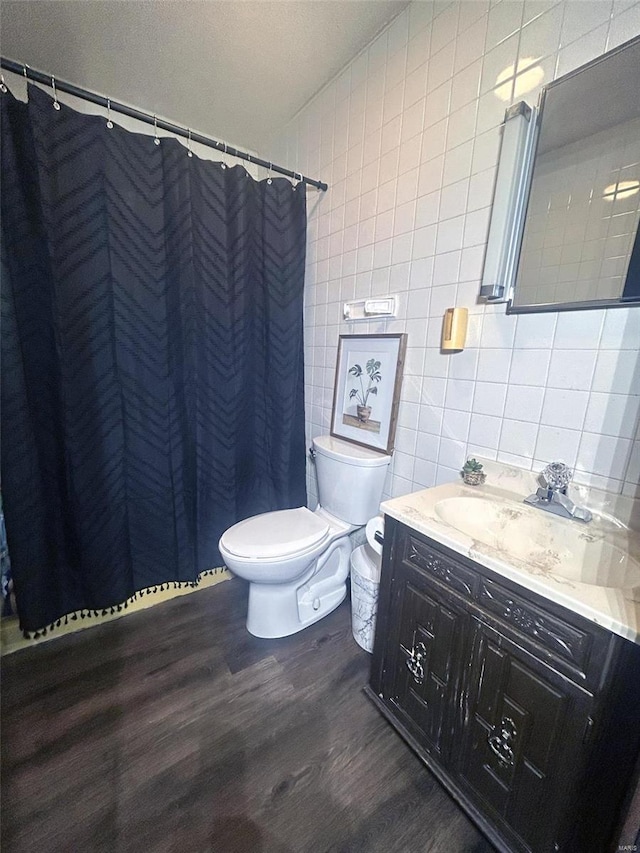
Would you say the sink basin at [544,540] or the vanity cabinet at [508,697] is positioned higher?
the sink basin at [544,540]

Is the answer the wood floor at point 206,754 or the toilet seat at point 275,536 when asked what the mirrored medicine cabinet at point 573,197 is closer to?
the toilet seat at point 275,536

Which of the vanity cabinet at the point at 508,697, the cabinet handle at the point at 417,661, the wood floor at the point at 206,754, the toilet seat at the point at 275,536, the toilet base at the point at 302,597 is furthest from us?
the toilet base at the point at 302,597

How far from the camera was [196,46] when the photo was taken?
1416 millimetres

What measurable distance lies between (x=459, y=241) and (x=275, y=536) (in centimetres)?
131

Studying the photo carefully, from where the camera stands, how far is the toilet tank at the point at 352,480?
1523mm

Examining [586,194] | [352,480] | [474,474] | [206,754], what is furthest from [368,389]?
[206,754]

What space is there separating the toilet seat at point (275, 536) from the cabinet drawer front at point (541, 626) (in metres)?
0.73

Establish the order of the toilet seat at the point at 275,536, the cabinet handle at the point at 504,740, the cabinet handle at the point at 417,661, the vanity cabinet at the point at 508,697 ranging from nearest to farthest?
the vanity cabinet at the point at 508,697 → the cabinet handle at the point at 504,740 → the cabinet handle at the point at 417,661 → the toilet seat at the point at 275,536

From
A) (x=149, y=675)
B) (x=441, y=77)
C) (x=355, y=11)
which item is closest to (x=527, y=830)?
(x=149, y=675)

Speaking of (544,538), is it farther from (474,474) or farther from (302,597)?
(302,597)

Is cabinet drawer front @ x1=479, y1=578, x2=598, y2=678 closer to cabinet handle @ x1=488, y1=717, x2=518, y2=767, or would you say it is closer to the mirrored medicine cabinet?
cabinet handle @ x1=488, y1=717, x2=518, y2=767

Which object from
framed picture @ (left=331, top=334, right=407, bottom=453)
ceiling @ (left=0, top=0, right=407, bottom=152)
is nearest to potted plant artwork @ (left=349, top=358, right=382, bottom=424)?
framed picture @ (left=331, top=334, right=407, bottom=453)

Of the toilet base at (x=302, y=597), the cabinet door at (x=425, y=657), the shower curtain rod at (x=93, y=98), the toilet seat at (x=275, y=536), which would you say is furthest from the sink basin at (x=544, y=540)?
the shower curtain rod at (x=93, y=98)

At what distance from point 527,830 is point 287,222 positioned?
2.29 m
